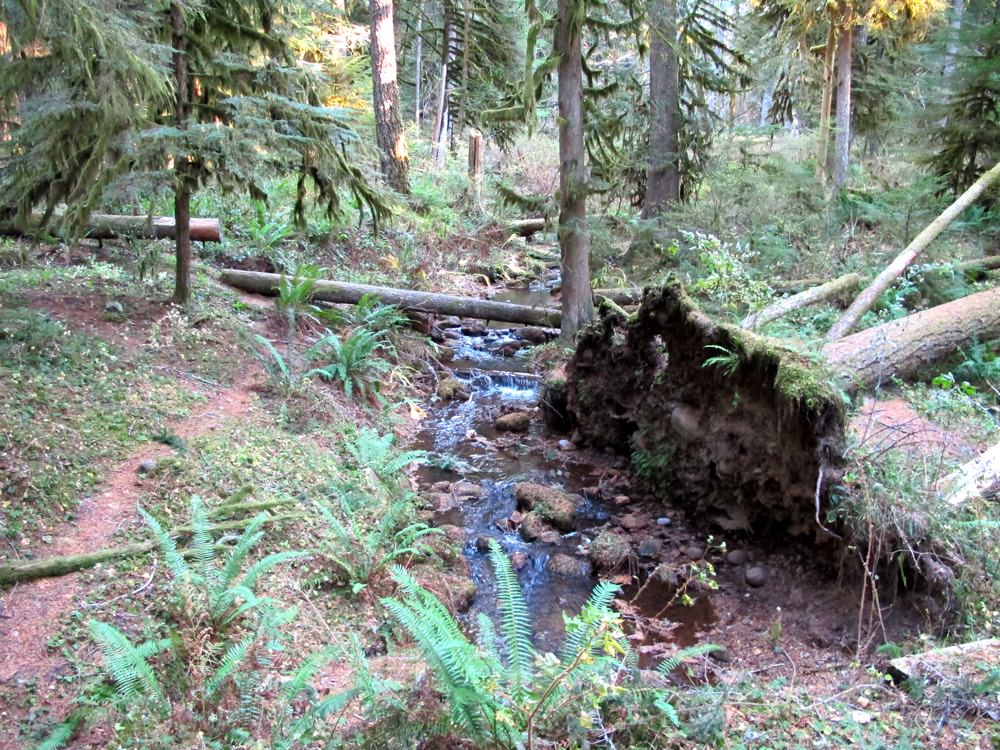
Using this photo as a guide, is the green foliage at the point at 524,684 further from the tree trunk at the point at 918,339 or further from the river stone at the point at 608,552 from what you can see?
the tree trunk at the point at 918,339

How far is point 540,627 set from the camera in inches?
213

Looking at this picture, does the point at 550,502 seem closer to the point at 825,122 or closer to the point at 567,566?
the point at 567,566

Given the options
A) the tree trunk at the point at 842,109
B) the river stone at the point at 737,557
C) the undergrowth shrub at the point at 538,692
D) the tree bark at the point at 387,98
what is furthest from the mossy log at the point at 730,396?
the tree bark at the point at 387,98

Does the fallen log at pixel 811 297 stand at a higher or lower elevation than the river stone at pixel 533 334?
higher

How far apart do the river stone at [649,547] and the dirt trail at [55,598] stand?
432 centimetres

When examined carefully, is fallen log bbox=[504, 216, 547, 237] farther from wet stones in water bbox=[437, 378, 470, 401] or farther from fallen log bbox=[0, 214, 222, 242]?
fallen log bbox=[0, 214, 222, 242]

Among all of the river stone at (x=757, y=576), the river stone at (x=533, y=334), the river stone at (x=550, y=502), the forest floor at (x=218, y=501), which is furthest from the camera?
the river stone at (x=533, y=334)

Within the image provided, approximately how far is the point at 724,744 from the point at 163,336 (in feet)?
23.2

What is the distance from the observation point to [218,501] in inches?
212

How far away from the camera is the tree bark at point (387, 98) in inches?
603

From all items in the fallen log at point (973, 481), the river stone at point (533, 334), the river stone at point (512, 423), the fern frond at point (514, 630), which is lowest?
the river stone at point (512, 423)

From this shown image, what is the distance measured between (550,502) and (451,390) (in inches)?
142

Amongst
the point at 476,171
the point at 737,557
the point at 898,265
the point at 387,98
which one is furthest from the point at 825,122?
the point at 737,557

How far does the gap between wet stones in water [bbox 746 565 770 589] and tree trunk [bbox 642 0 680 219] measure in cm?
995
